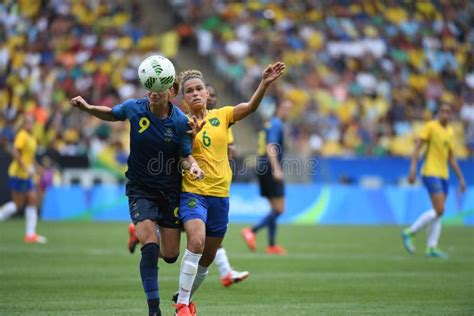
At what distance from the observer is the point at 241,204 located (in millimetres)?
26156

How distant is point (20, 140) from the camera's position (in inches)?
758

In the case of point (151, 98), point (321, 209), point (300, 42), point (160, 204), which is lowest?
point (321, 209)

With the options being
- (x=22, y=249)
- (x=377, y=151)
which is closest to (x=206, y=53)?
(x=377, y=151)

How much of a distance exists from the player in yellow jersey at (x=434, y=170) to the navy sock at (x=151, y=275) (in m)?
8.74

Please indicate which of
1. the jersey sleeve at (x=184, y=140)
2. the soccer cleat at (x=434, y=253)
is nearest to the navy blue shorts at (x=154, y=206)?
the jersey sleeve at (x=184, y=140)

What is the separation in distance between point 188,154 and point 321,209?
1760cm

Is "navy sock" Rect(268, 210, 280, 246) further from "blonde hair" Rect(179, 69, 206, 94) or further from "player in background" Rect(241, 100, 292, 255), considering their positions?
"blonde hair" Rect(179, 69, 206, 94)

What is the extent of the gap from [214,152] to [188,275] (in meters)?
1.29

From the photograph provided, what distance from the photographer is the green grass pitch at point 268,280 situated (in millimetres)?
10039

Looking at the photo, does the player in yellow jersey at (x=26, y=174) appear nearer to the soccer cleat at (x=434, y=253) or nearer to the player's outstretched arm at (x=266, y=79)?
the soccer cleat at (x=434, y=253)

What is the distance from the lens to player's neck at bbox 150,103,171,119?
356 inches

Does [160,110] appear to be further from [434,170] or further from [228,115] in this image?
[434,170]

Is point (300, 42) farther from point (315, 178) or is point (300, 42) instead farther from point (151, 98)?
point (151, 98)

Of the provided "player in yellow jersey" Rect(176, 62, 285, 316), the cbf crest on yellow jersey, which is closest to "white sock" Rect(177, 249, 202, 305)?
"player in yellow jersey" Rect(176, 62, 285, 316)
